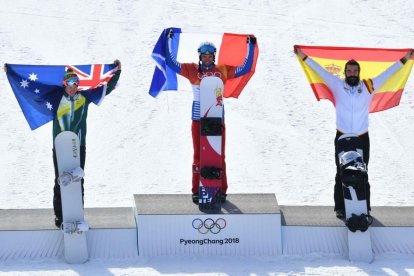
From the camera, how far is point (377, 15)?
16875 millimetres

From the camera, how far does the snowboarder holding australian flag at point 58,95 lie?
948cm

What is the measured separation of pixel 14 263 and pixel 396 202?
4075mm

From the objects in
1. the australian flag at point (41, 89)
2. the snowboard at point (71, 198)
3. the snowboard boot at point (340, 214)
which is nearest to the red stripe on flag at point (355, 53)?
the snowboard boot at point (340, 214)

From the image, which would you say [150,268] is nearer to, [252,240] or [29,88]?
[252,240]

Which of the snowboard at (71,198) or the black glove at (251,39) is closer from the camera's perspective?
the snowboard at (71,198)

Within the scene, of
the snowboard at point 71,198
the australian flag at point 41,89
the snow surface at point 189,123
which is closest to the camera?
the snowboard at point 71,198

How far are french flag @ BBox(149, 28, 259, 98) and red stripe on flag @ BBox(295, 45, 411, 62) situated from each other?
53 centimetres

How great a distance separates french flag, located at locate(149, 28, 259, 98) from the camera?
395 inches

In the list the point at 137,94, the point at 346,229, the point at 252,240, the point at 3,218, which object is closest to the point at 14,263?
the point at 3,218

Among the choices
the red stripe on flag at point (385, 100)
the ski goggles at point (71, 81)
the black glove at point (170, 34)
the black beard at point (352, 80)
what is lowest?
the red stripe on flag at point (385, 100)

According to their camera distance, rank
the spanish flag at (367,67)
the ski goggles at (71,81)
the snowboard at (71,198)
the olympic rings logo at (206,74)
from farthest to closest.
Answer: the spanish flag at (367,67), the olympic rings logo at (206,74), the ski goggles at (71,81), the snowboard at (71,198)

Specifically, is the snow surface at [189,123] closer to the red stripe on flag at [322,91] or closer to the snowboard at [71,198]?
the snowboard at [71,198]

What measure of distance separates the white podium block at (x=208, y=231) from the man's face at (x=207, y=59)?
1293 millimetres

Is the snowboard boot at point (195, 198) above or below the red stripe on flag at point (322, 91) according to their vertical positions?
below
